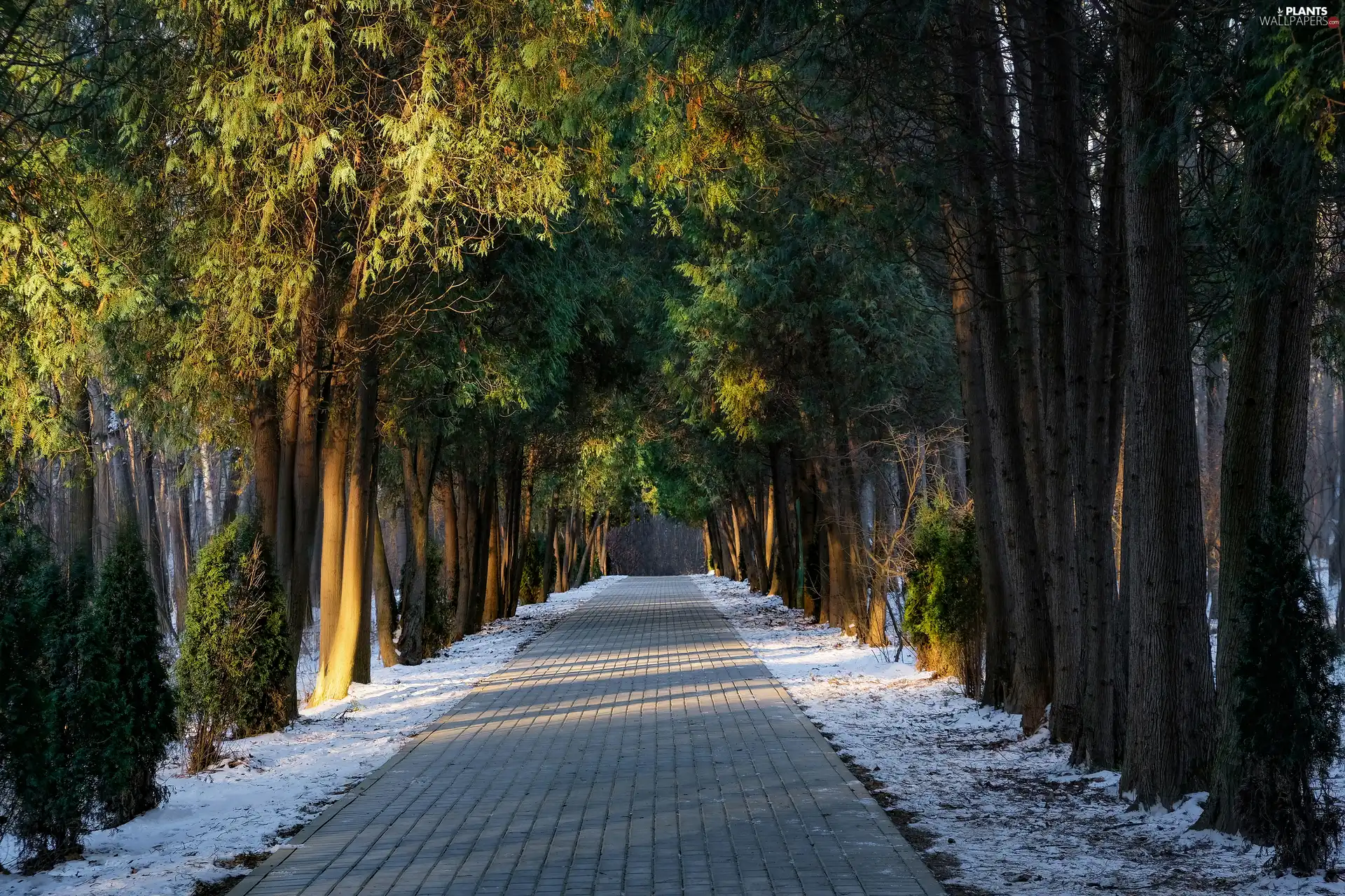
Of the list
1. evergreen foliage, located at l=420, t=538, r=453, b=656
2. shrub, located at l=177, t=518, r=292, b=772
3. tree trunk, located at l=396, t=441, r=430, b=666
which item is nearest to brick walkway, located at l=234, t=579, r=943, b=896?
shrub, located at l=177, t=518, r=292, b=772

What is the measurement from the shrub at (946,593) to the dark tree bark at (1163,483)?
562 cm

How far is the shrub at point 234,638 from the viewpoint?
11.4 metres

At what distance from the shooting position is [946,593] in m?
14.7

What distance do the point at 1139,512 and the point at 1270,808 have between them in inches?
80.4

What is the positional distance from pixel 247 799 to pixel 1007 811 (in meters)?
5.19

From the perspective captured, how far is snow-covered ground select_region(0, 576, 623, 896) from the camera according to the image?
699 centimetres

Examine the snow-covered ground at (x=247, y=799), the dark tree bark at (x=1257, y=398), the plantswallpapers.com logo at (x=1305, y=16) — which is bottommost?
the snow-covered ground at (x=247, y=799)

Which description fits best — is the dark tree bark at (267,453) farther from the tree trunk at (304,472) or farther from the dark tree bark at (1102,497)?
the dark tree bark at (1102,497)

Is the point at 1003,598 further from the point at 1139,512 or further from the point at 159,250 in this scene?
the point at 159,250

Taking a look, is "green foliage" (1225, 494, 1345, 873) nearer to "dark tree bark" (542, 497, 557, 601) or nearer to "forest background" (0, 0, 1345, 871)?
"forest background" (0, 0, 1345, 871)

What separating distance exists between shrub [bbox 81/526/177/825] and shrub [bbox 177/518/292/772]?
2.44 metres

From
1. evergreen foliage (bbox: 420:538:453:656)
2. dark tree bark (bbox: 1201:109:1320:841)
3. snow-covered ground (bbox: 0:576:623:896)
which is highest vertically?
dark tree bark (bbox: 1201:109:1320:841)

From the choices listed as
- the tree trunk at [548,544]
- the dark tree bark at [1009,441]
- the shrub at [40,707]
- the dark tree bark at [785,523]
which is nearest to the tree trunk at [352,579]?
the dark tree bark at [1009,441]

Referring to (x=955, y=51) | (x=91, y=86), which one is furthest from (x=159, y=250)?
(x=955, y=51)
